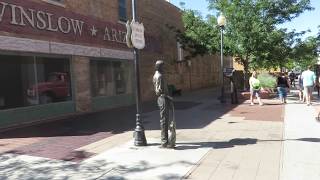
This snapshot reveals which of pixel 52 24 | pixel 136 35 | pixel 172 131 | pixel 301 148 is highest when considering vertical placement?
pixel 52 24

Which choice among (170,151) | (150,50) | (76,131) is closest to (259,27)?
(150,50)

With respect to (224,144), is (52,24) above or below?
above

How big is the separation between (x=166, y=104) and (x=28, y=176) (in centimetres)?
318

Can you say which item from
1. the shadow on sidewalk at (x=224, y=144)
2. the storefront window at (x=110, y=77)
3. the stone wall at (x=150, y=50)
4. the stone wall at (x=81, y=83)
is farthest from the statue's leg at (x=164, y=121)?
the storefront window at (x=110, y=77)

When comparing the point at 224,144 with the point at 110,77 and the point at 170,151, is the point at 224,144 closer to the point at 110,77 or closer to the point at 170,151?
the point at 170,151

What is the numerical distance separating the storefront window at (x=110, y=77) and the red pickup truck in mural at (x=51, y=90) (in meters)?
1.95

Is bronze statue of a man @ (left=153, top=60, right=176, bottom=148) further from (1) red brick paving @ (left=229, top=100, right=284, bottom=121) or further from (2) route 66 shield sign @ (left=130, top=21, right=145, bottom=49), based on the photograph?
(1) red brick paving @ (left=229, top=100, right=284, bottom=121)

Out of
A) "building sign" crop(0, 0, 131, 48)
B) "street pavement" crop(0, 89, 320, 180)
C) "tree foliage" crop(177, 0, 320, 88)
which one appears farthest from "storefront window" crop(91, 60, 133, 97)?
"tree foliage" crop(177, 0, 320, 88)

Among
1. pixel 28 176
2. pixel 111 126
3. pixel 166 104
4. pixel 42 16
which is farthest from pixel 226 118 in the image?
pixel 28 176

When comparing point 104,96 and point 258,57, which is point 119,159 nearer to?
point 104,96

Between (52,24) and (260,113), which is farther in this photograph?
(260,113)

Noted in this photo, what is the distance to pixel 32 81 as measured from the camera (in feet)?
44.8

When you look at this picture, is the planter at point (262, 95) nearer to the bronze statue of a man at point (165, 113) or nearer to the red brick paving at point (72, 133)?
the red brick paving at point (72, 133)

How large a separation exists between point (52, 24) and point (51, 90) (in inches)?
86.5
